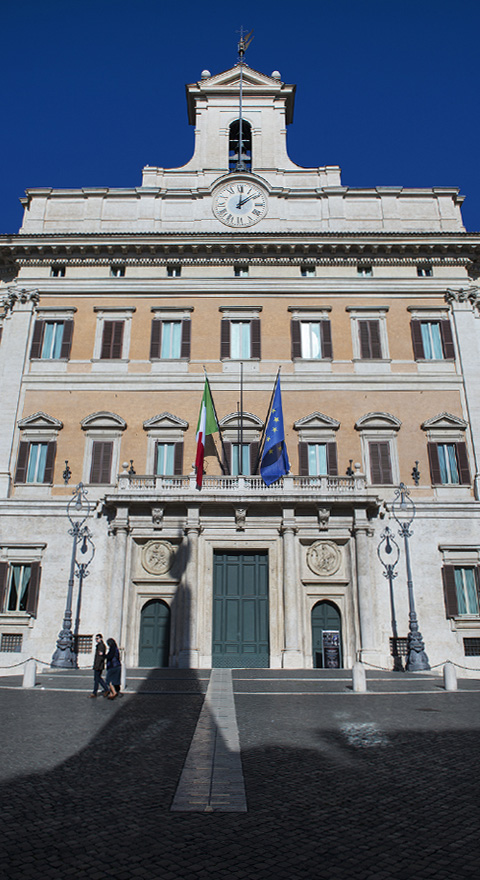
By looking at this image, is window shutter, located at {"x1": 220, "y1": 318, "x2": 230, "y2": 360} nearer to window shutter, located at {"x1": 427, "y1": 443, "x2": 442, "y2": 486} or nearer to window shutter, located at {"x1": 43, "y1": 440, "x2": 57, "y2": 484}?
window shutter, located at {"x1": 43, "y1": 440, "x2": 57, "y2": 484}

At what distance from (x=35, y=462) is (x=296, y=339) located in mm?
11466

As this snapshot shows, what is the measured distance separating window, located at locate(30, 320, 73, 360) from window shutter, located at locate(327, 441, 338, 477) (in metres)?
11.3

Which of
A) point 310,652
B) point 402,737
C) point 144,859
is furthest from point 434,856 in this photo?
point 310,652

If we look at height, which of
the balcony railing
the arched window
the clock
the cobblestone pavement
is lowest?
the cobblestone pavement

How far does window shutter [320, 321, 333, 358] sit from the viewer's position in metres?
24.9

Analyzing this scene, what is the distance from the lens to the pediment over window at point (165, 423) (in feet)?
77.4

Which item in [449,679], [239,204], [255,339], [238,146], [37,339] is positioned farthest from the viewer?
[238,146]

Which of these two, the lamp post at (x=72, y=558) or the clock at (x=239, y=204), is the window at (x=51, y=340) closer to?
the lamp post at (x=72, y=558)

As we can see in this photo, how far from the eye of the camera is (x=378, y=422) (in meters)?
23.7

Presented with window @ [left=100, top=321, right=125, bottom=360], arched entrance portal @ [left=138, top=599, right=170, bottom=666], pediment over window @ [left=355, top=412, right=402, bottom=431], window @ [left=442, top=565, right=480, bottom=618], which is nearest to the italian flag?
arched entrance portal @ [left=138, top=599, right=170, bottom=666]

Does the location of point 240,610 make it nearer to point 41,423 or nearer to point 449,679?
point 449,679

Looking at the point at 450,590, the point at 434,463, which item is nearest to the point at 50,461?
the point at 434,463

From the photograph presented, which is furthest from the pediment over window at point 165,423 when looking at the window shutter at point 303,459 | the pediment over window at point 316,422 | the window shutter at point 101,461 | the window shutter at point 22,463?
the window shutter at point 22,463

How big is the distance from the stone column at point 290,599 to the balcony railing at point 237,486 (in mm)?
1006
